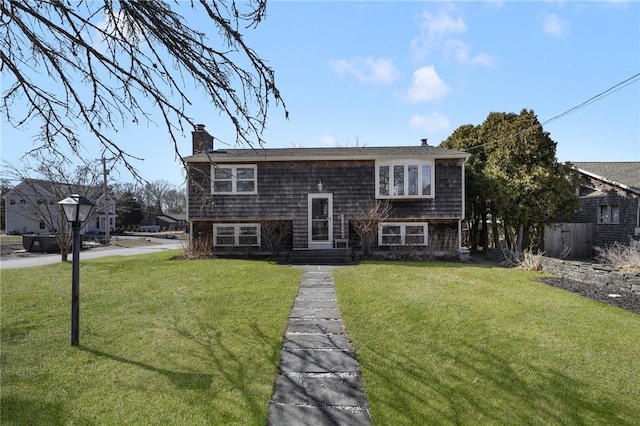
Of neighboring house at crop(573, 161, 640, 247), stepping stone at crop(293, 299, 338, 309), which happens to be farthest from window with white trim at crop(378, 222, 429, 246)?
neighboring house at crop(573, 161, 640, 247)

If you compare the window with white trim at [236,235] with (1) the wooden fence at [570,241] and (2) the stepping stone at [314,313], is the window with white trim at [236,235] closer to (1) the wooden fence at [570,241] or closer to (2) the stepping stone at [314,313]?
(2) the stepping stone at [314,313]

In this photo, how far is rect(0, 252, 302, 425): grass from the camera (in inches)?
136

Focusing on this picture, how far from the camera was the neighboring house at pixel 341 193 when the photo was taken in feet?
48.0

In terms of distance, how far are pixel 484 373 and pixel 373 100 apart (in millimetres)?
6346

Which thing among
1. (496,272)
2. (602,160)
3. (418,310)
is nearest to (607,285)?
(496,272)

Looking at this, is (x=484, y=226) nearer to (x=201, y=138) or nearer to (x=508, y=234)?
(x=508, y=234)

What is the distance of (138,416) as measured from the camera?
10.9 feet

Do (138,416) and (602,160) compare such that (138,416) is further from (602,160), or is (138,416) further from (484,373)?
(602,160)

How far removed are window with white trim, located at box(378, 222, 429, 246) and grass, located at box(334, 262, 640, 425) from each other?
23.5 feet

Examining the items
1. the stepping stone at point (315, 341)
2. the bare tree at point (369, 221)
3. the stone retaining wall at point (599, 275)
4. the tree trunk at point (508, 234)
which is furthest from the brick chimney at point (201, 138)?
the tree trunk at point (508, 234)

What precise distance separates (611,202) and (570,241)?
2735 mm

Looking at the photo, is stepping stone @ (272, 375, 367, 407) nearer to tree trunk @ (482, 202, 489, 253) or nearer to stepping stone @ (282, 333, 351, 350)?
stepping stone @ (282, 333, 351, 350)

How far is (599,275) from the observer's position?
9117 mm

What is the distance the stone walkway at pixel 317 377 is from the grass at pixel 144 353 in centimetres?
18
